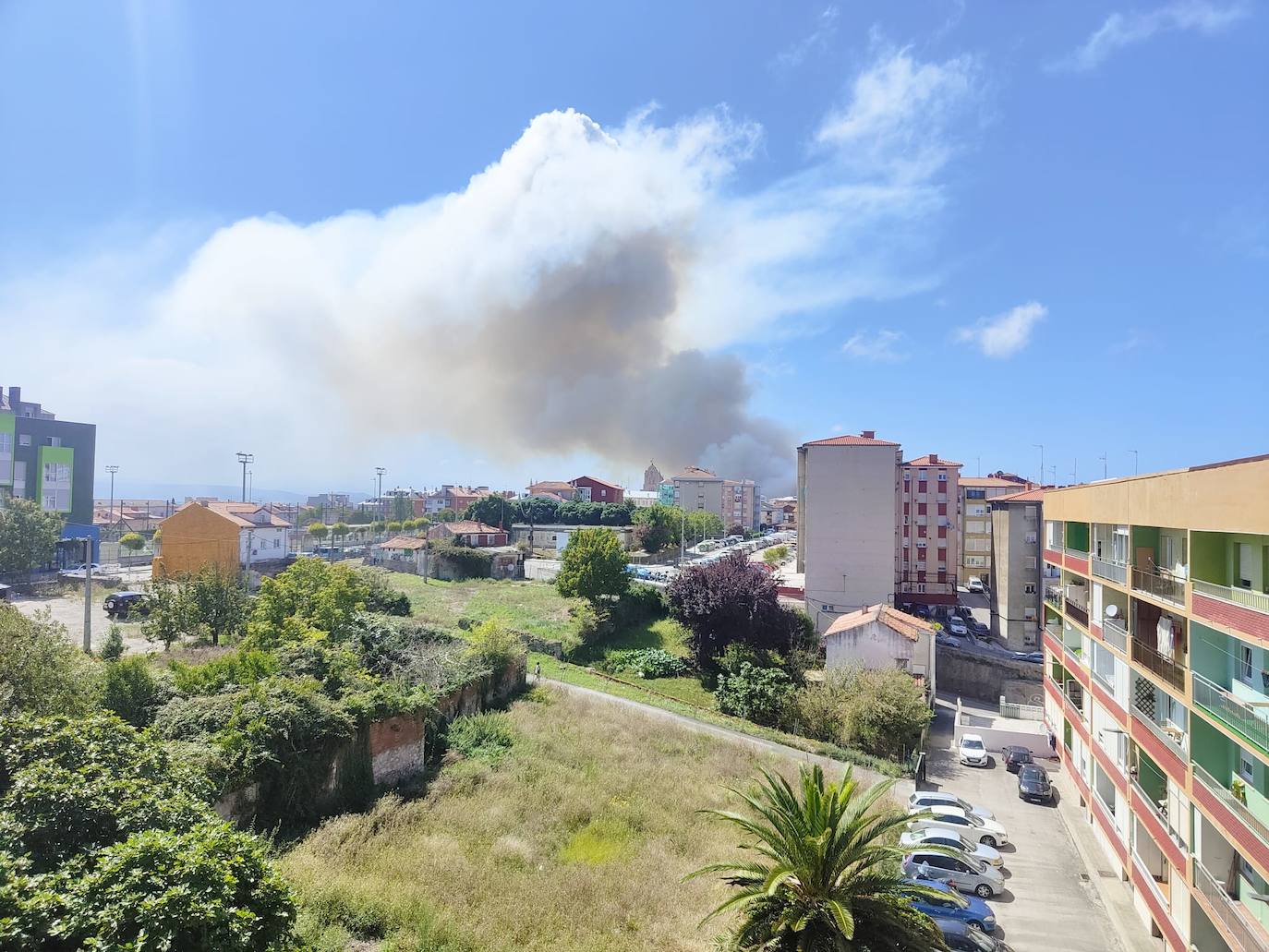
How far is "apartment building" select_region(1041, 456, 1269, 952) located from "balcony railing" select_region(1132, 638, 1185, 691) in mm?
43

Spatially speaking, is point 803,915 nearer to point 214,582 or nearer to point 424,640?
point 424,640

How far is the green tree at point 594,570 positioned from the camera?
35.4 meters

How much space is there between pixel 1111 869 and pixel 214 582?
94.5ft

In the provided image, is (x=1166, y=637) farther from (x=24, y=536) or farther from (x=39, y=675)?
(x=24, y=536)

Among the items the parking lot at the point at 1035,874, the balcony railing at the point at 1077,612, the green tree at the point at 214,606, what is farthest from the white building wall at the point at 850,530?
the green tree at the point at 214,606

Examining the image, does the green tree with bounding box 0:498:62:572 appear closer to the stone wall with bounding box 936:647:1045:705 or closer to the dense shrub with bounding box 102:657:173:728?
the dense shrub with bounding box 102:657:173:728

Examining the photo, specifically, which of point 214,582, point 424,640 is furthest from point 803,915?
point 214,582

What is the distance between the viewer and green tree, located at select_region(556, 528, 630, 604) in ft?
116

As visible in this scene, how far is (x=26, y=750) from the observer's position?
8414mm

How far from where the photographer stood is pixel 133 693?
14.0 meters

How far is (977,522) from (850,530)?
1631 cm

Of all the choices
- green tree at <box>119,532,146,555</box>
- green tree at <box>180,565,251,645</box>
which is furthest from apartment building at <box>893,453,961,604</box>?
green tree at <box>119,532,146,555</box>

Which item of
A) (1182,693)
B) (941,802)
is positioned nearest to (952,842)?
(941,802)

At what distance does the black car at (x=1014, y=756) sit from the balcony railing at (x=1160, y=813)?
937 centimetres
